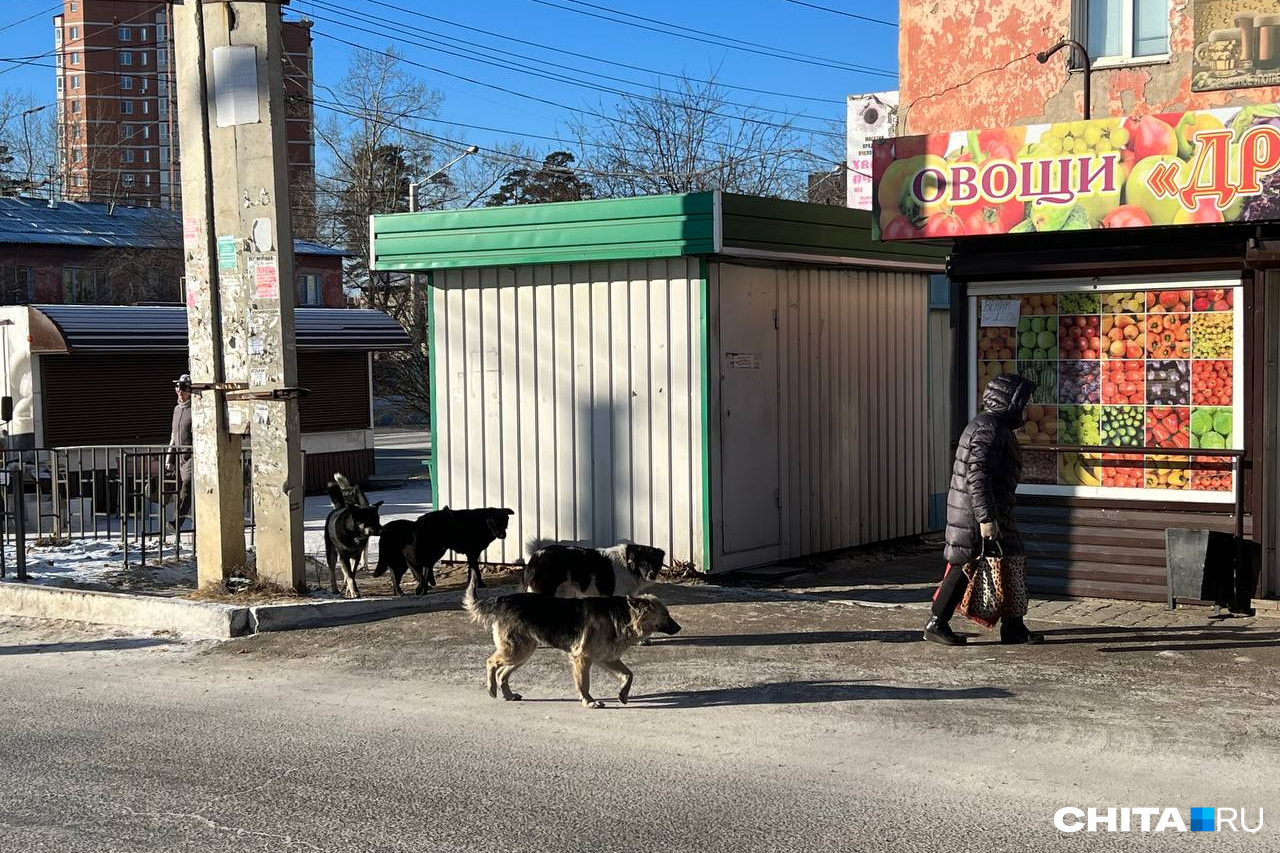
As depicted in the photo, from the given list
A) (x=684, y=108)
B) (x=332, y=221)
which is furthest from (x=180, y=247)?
(x=684, y=108)

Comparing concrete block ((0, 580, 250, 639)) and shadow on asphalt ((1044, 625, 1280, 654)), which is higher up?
concrete block ((0, 580, 250, 639))

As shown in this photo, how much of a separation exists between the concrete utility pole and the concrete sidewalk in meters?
3.78

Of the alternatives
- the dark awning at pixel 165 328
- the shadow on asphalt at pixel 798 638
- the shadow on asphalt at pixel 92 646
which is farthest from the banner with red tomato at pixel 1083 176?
the dark awning at pixel 165 328

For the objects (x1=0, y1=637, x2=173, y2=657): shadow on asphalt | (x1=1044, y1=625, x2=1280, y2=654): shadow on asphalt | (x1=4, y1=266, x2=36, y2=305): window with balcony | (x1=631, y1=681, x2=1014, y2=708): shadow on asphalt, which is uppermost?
(x1=4, y1=266, x2=36, y2=305): window with balcony

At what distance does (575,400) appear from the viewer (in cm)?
1262

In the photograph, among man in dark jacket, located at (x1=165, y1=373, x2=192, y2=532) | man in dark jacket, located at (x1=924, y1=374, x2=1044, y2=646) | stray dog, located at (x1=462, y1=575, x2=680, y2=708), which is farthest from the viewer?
man in dark jacket, located at (x1=165, y1=373, x2=192, y2=532)

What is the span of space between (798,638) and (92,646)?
198 inches

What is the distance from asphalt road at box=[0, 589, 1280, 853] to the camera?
5730 millimetres

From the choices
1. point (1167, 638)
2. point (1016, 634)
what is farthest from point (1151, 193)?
point (1016, 634)

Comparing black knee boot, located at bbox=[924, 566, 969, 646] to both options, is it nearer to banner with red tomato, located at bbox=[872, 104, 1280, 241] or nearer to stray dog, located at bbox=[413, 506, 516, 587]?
banner with red tomato, located at bbox=[872, 104, 1280, 241]

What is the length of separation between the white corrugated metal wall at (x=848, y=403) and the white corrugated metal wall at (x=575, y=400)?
40 cm

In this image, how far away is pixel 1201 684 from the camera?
8.13m

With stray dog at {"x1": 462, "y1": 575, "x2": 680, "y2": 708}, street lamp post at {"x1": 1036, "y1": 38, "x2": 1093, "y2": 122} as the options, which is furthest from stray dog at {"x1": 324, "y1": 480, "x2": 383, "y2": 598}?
street lamp post at {"x1": 1036, "y1": 38, "x2": 1093, "y2": 122}

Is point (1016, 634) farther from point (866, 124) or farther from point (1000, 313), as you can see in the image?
point (866, 124)
